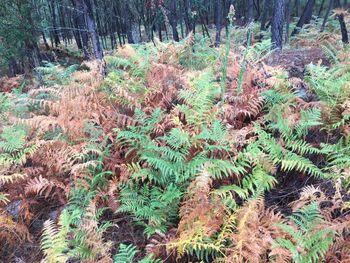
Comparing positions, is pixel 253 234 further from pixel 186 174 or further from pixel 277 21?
pixel 277 21

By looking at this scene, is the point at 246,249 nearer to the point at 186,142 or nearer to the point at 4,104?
the point at 186,142

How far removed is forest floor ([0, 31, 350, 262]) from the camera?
11.2 ft

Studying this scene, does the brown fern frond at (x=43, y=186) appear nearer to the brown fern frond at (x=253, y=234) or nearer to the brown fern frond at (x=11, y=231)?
the brown fern frond at (x=11, y=231)

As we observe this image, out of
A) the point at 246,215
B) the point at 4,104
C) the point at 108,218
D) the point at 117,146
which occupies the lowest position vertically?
the point at 108,218

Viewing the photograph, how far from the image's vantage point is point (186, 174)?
388 centimetres

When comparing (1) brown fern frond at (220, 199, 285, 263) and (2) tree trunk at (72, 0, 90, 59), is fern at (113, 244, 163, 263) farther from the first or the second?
(2) tree trunk at (72, 0, 90, 59)

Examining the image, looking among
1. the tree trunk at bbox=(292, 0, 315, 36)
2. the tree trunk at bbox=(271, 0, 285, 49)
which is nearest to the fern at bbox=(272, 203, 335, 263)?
the tree trunk at bbox=(271, 0, 285, 49)

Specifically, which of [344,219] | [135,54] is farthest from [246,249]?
[135,54]

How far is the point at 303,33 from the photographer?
13539 mm

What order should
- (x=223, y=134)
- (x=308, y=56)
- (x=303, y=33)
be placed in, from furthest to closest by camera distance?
(x=303, y=33), (x=308, y=56), (x=223, y=134)

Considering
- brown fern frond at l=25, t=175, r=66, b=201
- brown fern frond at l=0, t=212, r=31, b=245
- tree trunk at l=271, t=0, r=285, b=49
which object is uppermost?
Answer: tree trunk at l=271, t=0, r=285, b=49

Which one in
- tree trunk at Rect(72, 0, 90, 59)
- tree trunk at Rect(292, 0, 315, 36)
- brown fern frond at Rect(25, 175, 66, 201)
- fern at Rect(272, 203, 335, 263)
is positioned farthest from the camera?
tree trunk at Rect(292, 0, 315, 36)

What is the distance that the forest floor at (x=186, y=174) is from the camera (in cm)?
340

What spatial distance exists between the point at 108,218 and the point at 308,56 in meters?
5.93
